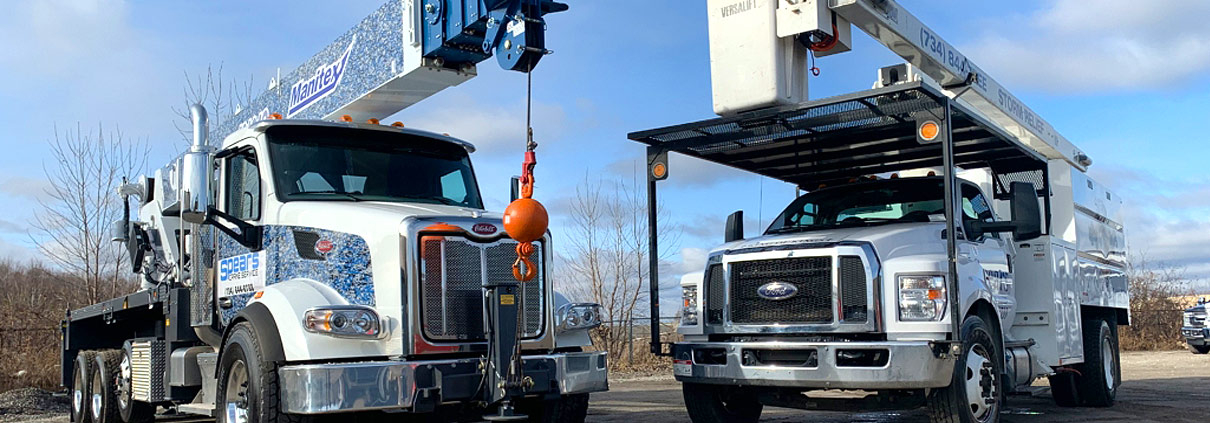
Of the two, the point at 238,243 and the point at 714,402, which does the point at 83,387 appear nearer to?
the point at 238,243

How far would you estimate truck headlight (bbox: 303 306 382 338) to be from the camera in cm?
598

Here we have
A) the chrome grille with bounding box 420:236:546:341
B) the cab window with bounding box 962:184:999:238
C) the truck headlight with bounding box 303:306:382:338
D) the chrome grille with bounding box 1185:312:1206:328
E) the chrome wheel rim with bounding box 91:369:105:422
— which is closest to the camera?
the truck headlight with bounding box 303:306:382:338

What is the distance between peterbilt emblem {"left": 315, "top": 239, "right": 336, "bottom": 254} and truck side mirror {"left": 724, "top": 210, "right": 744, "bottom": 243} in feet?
13.0

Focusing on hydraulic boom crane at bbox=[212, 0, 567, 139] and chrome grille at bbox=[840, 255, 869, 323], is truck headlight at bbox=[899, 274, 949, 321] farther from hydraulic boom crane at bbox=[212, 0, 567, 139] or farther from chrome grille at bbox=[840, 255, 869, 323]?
hydraulic boom crane at bbox=[212, 0, 567, 139]

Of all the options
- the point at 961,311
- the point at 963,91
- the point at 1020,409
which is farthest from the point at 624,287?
the point at 961,311

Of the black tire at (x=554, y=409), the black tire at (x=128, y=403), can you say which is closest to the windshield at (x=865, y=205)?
the black tire at (x=554, y=409)

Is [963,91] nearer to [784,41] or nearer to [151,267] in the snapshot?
[784,41]

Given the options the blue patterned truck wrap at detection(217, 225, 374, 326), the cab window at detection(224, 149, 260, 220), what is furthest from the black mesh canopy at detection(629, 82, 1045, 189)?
the cab window at detection(224, 149, 260, 220)

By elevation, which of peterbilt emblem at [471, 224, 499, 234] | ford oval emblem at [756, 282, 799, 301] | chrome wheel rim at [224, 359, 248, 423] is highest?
peterbilt emblem at [471, 224, 499, 234]

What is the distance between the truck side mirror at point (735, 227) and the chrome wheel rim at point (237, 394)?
4.49 m

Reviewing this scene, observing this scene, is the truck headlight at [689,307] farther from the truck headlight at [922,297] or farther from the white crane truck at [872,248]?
the truck headlight at [922,297]

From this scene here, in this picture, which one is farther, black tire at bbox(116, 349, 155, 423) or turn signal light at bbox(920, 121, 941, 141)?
black tire at bbox(116, 349, 155, 423)

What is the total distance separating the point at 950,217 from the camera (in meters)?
7.11

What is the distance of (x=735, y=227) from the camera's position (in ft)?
30.6
